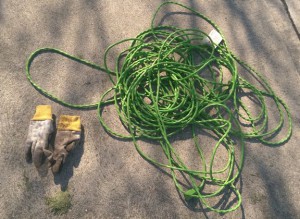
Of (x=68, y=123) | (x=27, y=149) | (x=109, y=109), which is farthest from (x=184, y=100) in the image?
(x=27, y=149)

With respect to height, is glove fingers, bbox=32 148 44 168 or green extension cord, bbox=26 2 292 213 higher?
green extension cord, bbox=26 2 292 213

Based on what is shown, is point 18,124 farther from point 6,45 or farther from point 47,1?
point 47,1

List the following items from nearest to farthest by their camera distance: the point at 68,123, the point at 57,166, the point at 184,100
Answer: the point at 57,166
the point at 68,123
the point at 184,100

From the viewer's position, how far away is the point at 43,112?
1.71 m

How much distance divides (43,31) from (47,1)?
0.27 m

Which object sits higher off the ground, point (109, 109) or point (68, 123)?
point (109, 109)

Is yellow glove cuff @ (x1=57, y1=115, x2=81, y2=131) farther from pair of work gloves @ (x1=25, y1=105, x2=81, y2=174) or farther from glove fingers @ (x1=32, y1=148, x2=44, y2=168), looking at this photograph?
glove fingers @ (x1=32, y1=148, x2=44, y2=168)

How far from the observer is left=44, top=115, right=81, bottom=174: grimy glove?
163 cm

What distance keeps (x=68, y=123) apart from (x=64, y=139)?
0.33 feet

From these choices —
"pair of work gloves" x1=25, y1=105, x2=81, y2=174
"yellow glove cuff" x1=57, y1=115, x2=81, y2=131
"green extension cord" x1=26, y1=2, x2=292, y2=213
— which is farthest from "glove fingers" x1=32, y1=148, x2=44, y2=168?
"green extension cord" x1=26, y1=2, x2=292, y2=213

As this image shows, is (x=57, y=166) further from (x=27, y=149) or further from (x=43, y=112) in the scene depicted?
(x=43, y=112)

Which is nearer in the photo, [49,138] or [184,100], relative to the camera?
[49,138]

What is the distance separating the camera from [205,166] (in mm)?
1763

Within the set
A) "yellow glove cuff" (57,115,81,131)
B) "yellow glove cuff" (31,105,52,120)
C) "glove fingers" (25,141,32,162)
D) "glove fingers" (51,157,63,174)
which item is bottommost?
"glove fingers" (51,157,63,174)
